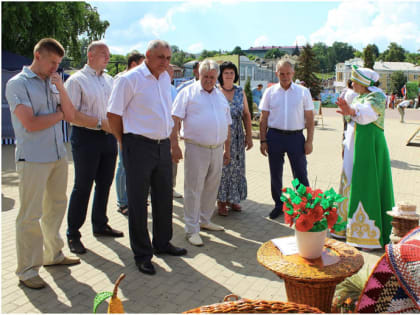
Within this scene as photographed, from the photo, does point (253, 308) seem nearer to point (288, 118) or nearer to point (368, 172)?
point (368, 172)

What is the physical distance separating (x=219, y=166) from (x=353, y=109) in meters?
1.66

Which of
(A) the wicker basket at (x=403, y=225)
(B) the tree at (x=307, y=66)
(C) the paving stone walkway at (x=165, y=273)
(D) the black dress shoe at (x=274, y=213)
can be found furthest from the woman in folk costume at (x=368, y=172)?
(B) the tree at (x=307, y=66)

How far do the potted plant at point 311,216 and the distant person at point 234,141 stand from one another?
9.42ft

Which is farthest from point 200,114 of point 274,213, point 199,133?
point 274,213

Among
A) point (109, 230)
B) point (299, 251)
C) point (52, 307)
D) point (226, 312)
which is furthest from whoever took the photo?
point (109, 230)

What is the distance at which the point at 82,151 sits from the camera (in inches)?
171

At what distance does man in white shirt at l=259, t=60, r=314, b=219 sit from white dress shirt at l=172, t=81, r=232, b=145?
105 cm

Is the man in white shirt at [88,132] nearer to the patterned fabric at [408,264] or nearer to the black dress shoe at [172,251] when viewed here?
the black dress shoe at [172,251]

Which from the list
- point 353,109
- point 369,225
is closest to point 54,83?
point 353,109

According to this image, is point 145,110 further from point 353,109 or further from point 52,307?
point 353,109

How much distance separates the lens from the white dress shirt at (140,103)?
151 inches

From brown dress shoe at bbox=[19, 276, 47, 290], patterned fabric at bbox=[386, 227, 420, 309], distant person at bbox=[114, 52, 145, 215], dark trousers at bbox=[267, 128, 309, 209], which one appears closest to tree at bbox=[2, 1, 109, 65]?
distant person at bbox=[114, 52, 145, 215]

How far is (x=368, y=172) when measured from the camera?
4629 millimetres

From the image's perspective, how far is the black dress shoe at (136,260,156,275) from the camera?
3994 mm
